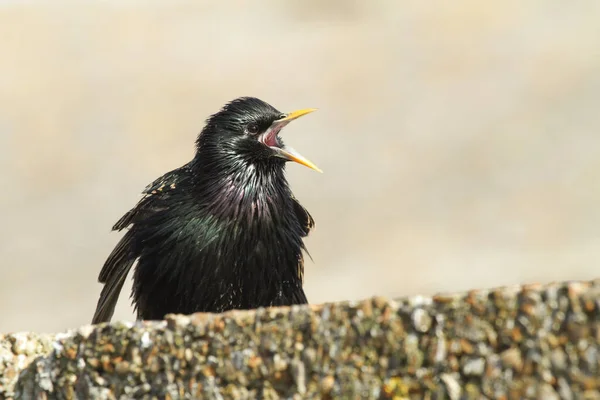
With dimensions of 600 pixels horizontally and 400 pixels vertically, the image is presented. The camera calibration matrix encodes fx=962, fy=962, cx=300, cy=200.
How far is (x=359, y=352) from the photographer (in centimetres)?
199

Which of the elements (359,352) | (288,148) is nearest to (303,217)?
(288,148)

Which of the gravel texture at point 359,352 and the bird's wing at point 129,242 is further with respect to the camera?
the bird's wing at point 129,242

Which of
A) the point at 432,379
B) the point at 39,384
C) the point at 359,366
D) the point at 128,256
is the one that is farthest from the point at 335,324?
the point at 128,256

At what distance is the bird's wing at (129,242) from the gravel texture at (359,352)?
2703mm

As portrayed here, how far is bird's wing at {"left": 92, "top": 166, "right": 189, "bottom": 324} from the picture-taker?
5.18 m

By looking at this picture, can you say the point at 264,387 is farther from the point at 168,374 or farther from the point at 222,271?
the point at 222,271

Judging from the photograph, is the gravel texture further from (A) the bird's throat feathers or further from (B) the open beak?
(B) the open beak

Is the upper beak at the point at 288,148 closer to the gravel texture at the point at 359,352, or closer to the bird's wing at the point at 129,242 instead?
the bird's wing at the point at 129,242

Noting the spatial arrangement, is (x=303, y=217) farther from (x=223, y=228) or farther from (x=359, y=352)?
(x=359, y=352)

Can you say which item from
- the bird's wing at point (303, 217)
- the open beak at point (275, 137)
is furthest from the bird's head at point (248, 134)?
the bird's wing at point (303, 217)

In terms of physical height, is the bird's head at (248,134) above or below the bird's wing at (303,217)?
above

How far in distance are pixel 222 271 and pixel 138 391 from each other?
8.13 feet

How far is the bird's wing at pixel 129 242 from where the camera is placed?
17.0 ft

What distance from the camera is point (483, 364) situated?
1825 millimetres
